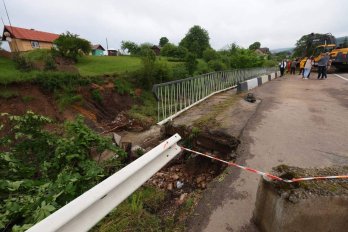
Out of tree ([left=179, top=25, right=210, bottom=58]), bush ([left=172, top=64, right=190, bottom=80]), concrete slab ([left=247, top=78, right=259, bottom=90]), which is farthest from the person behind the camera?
tree ([left=179, top=25, right=210, bottom=58])

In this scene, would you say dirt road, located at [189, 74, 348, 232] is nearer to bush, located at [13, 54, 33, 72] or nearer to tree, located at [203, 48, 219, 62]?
bush, located at [13, 54, 33, 72]

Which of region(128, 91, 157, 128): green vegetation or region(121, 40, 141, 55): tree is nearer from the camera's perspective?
region(128, 91, 157, 128): green vegetation

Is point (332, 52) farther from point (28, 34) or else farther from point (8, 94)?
point (28, 34)

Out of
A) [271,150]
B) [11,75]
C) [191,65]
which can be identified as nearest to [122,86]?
[11,75]

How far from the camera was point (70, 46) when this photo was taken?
70.3 feet

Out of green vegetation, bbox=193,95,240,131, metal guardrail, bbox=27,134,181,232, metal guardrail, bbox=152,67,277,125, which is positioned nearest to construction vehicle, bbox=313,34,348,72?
metal guardrail, bbox=152,67,277,125

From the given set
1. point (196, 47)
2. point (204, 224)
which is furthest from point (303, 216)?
point (196, 47)

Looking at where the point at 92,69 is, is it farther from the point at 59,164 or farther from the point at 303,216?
the point at 303,216

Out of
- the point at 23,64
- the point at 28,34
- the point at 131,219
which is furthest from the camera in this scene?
the point at 28,34

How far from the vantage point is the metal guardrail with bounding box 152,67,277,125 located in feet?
19.3

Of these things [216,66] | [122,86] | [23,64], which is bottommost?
[122,86]

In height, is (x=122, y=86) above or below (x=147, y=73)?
below

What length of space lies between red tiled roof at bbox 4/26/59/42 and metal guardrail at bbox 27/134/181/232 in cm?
4199

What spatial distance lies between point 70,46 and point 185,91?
19446 millimetres
